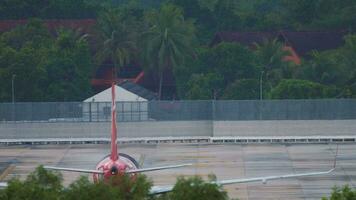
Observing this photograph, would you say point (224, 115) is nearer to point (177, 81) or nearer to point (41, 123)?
point (41, 123)

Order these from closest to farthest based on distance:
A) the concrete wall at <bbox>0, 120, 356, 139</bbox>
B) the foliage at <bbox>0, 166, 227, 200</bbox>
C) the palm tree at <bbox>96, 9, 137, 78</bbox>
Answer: the foliage at <bbox>0, 166, 227, 200</bbox> → the concrete wall at <bbox>0, 120, 356, 139</bbox> → the palm tree at <bbox>96, 9, 137, 78</bbox>

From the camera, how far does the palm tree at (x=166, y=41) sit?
134m

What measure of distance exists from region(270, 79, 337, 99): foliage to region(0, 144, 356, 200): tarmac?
22.5 metres

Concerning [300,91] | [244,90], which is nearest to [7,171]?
[300,91]

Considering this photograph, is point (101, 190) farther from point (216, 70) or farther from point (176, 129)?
point (216, 70)

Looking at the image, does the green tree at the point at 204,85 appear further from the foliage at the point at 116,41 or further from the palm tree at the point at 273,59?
the foliage at the point at 116,41

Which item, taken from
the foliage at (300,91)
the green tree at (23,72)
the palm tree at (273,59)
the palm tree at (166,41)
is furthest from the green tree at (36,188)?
the palm tree at (166,41)

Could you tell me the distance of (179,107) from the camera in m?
91.9

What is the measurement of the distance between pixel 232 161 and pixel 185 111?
11711 mm

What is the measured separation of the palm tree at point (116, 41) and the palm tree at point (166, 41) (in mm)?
1468

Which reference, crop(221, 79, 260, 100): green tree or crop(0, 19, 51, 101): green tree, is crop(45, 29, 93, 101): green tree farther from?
crop(221, 79, 260, 100): green tree

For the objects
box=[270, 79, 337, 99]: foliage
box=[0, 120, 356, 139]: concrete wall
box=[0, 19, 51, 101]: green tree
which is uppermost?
box=[0, 19, 51, 101]: green tree

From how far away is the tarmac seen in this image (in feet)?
227

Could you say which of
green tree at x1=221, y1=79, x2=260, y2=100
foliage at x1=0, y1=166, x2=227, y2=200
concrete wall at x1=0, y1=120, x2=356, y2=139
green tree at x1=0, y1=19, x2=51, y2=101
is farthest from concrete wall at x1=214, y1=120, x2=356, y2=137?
foliage at x1=0, y1=166, x2=227, y2=200
